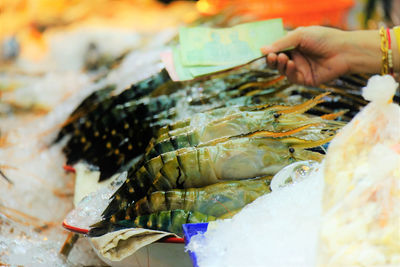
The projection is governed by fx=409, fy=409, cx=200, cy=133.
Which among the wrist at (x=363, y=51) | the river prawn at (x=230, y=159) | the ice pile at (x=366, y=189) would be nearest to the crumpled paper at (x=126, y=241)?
the river prawn at (x=230, y=159)

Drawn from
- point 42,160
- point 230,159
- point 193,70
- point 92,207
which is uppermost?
point 193,70

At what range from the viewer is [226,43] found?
212cm

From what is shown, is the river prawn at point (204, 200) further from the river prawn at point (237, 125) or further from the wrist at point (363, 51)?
the wrist at point (363, 51)

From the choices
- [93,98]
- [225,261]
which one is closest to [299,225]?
[225,261]

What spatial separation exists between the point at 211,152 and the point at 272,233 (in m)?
0.52

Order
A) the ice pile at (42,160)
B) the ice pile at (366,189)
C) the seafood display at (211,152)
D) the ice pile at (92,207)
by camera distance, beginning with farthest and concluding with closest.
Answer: the ice pile at (42,160), the ice pile at (92,207), the seafood display at (211,152), the ice pile at (366,189)

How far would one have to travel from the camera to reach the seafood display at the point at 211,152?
137 cm

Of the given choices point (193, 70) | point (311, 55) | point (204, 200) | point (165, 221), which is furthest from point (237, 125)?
point (311, 55)

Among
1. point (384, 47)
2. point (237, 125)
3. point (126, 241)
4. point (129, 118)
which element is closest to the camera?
point (126, 241)

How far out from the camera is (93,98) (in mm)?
2484

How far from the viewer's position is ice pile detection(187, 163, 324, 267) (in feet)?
3.02

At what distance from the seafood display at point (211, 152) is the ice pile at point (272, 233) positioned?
24 centimetres

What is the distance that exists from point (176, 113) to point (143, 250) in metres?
0.88

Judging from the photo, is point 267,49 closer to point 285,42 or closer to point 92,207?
point 285,42
